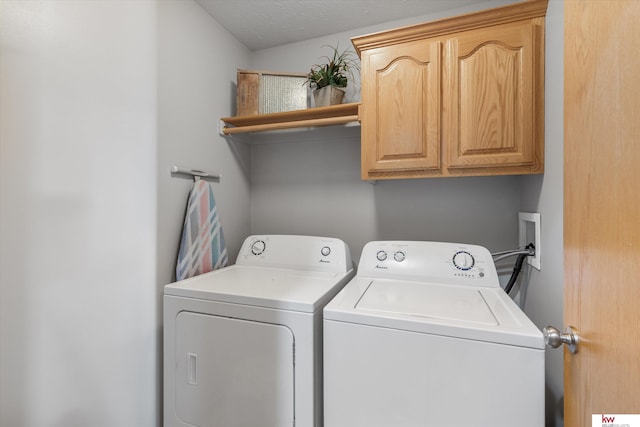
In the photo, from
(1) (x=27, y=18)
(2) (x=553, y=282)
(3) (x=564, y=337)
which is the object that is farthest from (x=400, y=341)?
(1) (x=27, y=18)

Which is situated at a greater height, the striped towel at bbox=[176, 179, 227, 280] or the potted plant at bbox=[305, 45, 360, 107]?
the potted plant at bbox=[305, 45, 360, 107]

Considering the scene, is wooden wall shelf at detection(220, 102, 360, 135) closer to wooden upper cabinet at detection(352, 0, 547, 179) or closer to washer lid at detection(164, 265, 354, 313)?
wooden upper cabinet at detection(352, 0, 547, 179)

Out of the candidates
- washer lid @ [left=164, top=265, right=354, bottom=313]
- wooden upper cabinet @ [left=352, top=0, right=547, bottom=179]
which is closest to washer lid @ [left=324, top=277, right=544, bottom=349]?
washer lid @ [left=164, top=265, right=354, bottom=313]

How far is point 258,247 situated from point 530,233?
1.52 m

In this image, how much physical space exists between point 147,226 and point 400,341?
4.07 ft

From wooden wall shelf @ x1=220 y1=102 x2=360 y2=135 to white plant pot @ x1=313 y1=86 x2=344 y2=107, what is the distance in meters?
0.07

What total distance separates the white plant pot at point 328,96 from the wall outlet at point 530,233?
3.93 feet

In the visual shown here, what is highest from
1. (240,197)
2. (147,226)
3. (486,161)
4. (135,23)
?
(135,23)

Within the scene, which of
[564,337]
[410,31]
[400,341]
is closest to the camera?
[564,337]

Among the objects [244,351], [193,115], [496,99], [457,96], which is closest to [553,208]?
[496,99]

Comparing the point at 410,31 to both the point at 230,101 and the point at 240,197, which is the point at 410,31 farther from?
the point at 240,197

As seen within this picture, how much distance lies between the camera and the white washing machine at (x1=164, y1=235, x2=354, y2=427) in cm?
111

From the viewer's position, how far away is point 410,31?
4.65 ft
